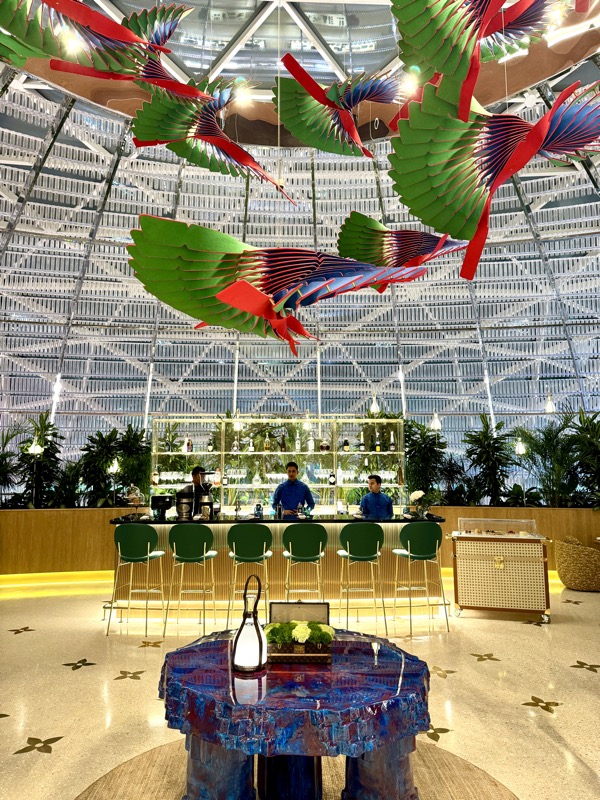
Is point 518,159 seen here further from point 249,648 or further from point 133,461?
point 133,461

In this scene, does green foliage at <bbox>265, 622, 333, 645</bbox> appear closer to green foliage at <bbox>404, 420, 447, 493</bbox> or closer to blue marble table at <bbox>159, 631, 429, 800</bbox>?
blue marble table at <bbox>159, 631, 429, 800</bbox>

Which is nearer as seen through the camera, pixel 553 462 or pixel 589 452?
pixel 589 452

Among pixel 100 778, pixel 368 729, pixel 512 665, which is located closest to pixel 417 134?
pixel 368 729

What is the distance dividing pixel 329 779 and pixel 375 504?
4.26 meters

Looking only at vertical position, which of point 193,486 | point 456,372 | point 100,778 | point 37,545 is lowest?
point 100,778

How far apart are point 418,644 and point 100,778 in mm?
3399


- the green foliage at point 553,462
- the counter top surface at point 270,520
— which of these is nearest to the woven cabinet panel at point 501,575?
the counter top surface at point 270,520

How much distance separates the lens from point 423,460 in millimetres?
11047

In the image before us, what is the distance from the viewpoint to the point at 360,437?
9.06 metres

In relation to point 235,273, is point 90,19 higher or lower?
higher

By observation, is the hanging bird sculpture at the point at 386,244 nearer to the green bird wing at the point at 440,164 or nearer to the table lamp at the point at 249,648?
the green bird wing at the point at 440,164

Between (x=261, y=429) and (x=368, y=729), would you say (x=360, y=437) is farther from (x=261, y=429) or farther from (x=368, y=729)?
(x=368, y=729)

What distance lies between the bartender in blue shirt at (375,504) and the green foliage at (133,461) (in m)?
4.54

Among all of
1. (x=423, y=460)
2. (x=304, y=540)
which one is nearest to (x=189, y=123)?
(x=304, y=540)
